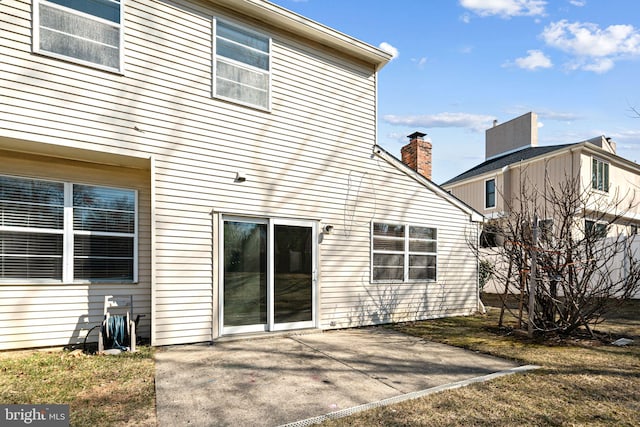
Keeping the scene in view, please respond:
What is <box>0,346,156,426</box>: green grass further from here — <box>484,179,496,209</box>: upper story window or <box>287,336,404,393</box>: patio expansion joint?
<box>484,179,496,209</box>: upper story window

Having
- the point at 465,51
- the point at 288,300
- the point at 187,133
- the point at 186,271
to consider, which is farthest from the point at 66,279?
the point at 465,51

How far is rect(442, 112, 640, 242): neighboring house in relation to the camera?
14422 mm

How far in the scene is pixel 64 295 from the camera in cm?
550

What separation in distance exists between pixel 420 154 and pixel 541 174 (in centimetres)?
889

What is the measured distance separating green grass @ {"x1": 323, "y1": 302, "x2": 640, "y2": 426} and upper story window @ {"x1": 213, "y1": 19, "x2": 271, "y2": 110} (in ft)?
17.5

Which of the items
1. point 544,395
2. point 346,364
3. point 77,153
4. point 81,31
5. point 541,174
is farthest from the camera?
point 541,174

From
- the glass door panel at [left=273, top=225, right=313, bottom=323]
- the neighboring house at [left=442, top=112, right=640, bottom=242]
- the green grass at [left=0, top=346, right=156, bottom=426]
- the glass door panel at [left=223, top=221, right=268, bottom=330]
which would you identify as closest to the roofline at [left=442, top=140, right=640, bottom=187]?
the neighboring house at [left=442, top=112, right=640, bottom=242]

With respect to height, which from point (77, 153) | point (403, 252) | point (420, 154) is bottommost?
point (403, 252)

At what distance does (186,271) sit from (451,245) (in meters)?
6.41

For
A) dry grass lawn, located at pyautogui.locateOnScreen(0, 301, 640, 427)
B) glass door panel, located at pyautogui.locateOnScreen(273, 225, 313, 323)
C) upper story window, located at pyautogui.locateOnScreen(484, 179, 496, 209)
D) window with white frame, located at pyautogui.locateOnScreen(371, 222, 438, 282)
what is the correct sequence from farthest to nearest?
1. upper story window, located at pyautogui.locateOnScreen(484, 179, 496, 209)
2. window with white frame, located at pyautogui.locateOnScreen(371, 222, 438, 282)
3. glass door panel, located at pyautogui.locateOnScreen(273, 225, 313, 323)
4. dry grass lawn, located at pyautogui.locateOnScreen(0, 301, 640, 427)

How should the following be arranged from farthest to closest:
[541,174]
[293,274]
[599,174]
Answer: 1. [541,174]
2. [599,174]
3. [293,274]

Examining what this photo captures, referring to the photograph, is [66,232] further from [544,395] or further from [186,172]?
[544,395]

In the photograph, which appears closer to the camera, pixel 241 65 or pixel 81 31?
pixel 81 31
